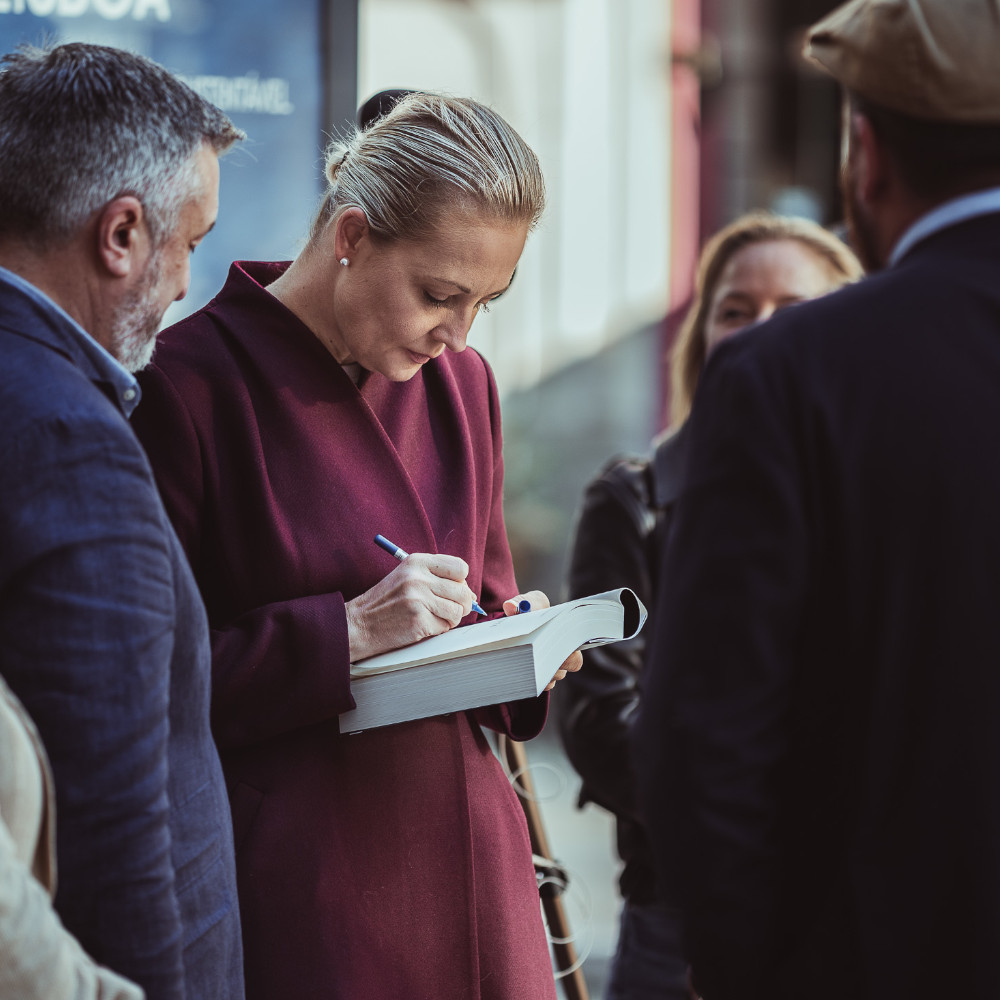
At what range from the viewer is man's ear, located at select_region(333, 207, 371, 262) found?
1730mm

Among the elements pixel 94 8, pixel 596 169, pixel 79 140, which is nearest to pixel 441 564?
pixel 79 140

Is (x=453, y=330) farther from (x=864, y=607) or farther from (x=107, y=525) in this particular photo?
(x=864, y=607)

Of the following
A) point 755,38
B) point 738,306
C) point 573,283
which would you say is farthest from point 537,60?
point 738,306

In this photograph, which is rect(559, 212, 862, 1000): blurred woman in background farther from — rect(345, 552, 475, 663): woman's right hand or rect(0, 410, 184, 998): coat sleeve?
rect(0, 410, 184, 998): coat sleeve

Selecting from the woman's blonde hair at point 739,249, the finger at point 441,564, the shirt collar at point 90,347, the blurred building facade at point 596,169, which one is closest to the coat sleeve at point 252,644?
the finger at point 441,564

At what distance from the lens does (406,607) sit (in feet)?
5.33

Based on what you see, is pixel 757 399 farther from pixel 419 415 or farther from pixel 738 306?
pixel 738 306

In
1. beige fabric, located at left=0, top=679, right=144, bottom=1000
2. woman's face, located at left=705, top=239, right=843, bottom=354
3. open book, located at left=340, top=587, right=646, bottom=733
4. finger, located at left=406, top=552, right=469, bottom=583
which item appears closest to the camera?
beige fabric, located at left=0, top=679, right=144, bottom=1000

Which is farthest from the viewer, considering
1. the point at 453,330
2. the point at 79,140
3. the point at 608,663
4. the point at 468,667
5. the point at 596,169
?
the point at 596,169

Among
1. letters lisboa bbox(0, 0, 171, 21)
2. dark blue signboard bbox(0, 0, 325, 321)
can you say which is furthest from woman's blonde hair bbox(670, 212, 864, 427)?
letters lisboa bbox(0, 0, 171, 21)

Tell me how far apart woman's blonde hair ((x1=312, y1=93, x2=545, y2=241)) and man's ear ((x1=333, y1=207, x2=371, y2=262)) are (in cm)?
→ 1

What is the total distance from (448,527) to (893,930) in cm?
88

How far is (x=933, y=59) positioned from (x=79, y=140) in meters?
0.85

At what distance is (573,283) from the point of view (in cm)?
664
